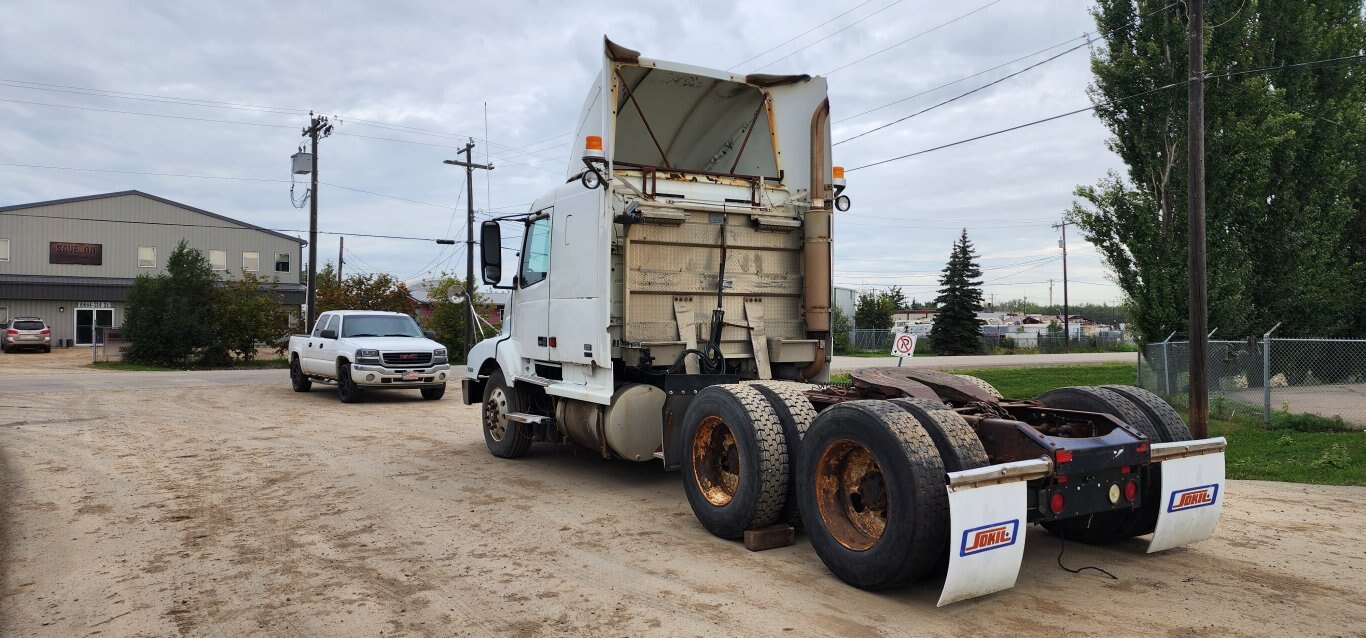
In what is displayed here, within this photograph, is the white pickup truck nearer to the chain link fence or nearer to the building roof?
the chain link fence

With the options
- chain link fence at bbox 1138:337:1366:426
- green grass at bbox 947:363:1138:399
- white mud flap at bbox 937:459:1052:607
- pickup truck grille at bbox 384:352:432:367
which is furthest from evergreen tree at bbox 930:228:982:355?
white mud flap at bbox 937:459:1052:607

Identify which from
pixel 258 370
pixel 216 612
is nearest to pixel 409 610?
pixel 216 612

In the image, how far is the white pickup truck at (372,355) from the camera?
16203mm

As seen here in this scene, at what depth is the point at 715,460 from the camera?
632cm

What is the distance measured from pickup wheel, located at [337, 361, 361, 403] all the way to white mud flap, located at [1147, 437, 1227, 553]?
576 inches

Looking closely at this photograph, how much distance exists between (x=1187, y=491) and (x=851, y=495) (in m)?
2.09

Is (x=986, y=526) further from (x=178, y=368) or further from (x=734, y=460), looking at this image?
(x=178, y=368)

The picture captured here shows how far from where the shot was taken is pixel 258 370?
27500mm

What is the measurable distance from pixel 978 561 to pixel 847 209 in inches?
172

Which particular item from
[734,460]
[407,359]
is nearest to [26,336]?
[407,359]

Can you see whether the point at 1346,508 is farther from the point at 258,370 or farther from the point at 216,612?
the point at 258,370

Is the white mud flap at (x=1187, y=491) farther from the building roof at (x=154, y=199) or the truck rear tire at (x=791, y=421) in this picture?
the building roof at (x=154, y=199)

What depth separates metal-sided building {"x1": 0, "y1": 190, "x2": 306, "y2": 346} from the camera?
44.5 meters

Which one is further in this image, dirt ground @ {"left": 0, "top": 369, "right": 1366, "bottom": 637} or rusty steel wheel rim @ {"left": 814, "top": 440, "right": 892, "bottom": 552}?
rusty steel wheel rim @ {"left": 814, "top": 440, "right": 892, "bottom": 552}
